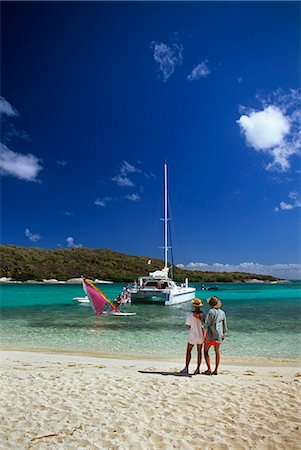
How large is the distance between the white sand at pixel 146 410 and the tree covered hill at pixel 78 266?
87648mm

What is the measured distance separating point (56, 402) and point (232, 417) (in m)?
2.73

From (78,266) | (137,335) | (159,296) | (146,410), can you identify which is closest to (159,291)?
(159,296)

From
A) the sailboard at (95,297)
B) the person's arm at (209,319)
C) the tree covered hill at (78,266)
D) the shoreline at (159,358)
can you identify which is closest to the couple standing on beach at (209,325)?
the person's arm at (209,319)

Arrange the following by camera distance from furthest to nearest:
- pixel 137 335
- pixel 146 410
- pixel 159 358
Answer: pixel 137 335
pixel 159 358
pixel 146 410

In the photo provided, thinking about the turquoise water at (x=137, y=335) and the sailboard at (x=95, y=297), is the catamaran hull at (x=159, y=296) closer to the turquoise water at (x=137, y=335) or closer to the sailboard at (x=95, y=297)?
the turquoise water at (x=137, y=335)

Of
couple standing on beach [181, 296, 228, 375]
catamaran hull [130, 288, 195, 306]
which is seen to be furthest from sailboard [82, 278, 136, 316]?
couple standing on beach [181, 296, 228, 375]

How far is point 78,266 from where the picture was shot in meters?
110

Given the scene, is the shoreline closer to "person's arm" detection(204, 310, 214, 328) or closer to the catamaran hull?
"person's arm" detection(204, 310, 214, 328)

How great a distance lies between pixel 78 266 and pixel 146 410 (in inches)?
4234

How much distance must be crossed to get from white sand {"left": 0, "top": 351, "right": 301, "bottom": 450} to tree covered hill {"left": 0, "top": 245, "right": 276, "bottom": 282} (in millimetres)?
87648

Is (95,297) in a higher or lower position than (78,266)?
lower

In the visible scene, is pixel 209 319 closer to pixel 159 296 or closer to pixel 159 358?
pixel 159 358

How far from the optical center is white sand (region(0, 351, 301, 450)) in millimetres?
4312

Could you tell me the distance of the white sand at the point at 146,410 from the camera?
14.1 feet
